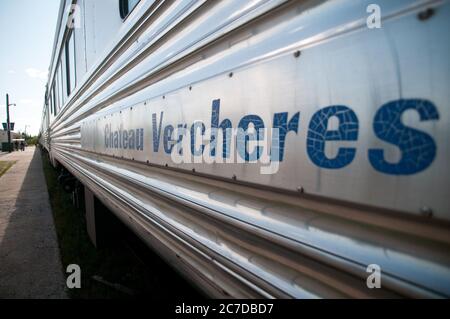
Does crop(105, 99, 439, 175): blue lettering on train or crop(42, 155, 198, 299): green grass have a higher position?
A: crop(105, 99, 439, 175): blue lettering on train

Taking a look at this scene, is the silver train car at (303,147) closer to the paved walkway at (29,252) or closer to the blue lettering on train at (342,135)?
the blue lettering on train at (342,135)

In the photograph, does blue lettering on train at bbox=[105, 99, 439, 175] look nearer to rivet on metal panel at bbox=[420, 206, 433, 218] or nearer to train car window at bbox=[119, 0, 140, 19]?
rivet on metal panel at bbox=[420, 206, 433, 218]

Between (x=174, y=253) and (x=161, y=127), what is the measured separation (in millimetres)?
548

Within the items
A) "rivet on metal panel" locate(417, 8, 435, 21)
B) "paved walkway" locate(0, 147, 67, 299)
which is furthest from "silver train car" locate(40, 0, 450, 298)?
"paved walkway" locate(0, 147, 67, 299)

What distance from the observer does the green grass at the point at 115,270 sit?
2.46 m

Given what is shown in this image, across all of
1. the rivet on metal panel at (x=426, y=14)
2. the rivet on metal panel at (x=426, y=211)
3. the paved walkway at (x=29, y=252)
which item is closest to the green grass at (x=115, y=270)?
the paved walkway at (x=29, y=252)

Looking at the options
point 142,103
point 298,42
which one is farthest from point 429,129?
point 142,103

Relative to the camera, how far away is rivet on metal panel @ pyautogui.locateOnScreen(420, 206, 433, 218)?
0.57 metres

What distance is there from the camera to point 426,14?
0.58 metres

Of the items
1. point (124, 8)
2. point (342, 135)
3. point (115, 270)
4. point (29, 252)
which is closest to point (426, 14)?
point (342, 135)

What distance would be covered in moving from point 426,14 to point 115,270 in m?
3.10

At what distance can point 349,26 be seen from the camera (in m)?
0.71

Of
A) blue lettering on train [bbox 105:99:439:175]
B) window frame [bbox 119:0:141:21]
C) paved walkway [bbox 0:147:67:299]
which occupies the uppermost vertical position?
window frame [bbox 119:0:141:21]
